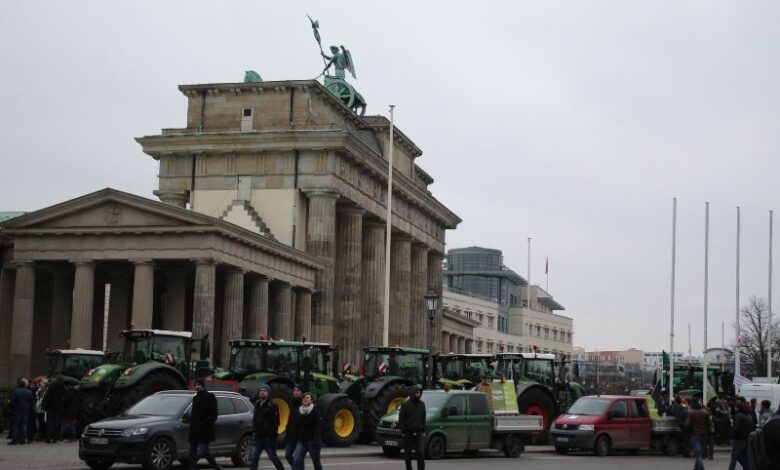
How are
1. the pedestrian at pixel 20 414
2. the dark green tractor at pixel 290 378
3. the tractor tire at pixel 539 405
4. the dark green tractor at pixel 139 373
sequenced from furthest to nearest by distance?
the tractor tire at pixel 539 405 → the dark green tractor at pixel 290 378 → the pedestrian at pixel 20 414 → the dark green tractor at pixel 139 373

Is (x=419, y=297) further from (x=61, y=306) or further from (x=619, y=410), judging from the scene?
(x=619, y=410)

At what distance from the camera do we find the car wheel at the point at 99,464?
20.9 m

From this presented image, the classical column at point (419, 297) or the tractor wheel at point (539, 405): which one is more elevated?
the classical column at point (419, 297)

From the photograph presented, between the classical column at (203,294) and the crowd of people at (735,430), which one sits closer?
the crowd of people at (735,430)

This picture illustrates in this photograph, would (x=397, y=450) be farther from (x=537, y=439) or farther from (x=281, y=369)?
(x=537, y=439)

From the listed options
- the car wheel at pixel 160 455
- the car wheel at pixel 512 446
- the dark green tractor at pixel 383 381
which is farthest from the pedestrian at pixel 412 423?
the dark green tractor at pixel 383 381

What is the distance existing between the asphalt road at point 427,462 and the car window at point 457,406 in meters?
1.15

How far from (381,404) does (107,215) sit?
1886cm

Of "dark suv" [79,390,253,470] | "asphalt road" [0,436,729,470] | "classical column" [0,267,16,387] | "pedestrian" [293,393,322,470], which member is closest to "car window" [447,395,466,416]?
"asphalt road" [0,436,729,470]

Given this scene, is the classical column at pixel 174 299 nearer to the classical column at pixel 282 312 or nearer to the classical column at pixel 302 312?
the classical column at pixel 282 312

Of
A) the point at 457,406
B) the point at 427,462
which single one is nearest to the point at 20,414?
the point at 427,462

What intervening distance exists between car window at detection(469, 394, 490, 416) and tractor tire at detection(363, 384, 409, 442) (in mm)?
2449

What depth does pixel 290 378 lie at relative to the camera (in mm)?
29547

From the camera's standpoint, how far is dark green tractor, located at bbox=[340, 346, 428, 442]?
98.4 ft
